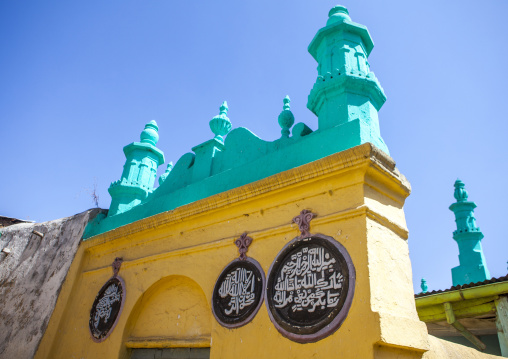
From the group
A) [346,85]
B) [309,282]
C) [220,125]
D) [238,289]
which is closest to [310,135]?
[346,85]

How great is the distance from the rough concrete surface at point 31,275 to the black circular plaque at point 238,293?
3338mm

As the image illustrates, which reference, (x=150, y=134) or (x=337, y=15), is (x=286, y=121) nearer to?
(x=337, y=15)

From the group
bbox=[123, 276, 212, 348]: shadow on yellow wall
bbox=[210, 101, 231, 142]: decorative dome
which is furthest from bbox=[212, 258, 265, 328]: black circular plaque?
bbox=[210, 101, 231, 142]: decorative dome

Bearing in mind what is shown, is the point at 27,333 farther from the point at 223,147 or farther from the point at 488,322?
the point at 488,322

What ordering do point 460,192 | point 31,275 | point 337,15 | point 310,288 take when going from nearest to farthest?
point 310,288, point 337,15, point 31,275, point 460,192

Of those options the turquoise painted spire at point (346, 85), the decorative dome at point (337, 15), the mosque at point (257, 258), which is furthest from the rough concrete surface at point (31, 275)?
the decorative dome at point (337, 15)

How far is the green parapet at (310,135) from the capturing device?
3.33 metres

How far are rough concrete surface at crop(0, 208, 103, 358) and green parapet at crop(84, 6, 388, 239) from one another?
1.09 metres

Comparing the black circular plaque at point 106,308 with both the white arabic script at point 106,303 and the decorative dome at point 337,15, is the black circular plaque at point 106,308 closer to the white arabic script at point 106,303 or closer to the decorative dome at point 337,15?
the white arabic script at point 106,303

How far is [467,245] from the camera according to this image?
10.4 metres

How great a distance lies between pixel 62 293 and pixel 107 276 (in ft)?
3.18


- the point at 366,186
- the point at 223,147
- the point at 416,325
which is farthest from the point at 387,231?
the point at 223,147

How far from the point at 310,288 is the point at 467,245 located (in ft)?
32.0

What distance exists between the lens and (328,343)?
2416 millimetres
